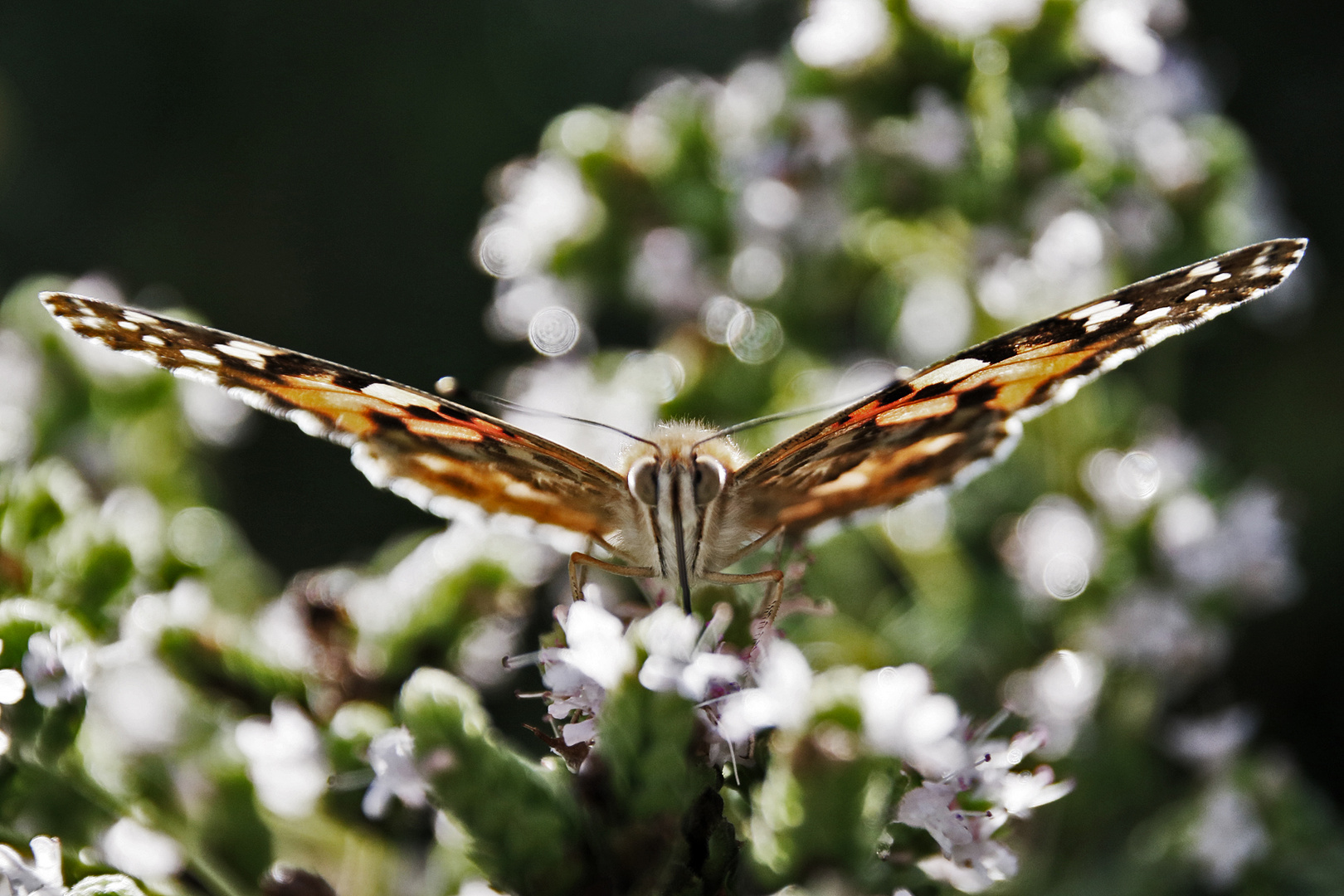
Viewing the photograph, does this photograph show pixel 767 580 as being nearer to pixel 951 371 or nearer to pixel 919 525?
pixel 951 371

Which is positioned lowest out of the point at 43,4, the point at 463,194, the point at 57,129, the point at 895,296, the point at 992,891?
the point at 992,891

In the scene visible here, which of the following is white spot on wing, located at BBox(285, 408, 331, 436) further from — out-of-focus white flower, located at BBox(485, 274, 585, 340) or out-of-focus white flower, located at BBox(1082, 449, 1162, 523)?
out-of-focus white flower, located at BBox(1082, 449, 1162, 523)

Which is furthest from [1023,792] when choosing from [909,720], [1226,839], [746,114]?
[746,114]

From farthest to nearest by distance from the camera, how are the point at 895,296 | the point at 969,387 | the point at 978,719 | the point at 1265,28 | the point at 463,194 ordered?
the point at 463,194 → the point at 1265,28 → the point at 895,296 → the point at 978,719 → the point at 969,387

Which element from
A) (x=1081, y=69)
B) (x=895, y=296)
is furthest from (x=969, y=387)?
(x=1081, y=69)

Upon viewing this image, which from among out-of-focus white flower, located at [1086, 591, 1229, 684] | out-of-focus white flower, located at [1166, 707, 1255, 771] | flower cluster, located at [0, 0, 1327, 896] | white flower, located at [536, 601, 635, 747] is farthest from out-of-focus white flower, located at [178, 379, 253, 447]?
out-of-focus white flower, located at [1166, 707, 1255, 771]

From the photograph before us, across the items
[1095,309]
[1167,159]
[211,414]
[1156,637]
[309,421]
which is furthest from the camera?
[211,414]

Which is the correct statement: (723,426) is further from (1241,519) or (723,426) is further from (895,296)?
(1241,519)

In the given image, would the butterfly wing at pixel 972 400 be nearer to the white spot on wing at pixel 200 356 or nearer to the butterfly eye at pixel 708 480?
the butterfly eye at pixel 708 480
